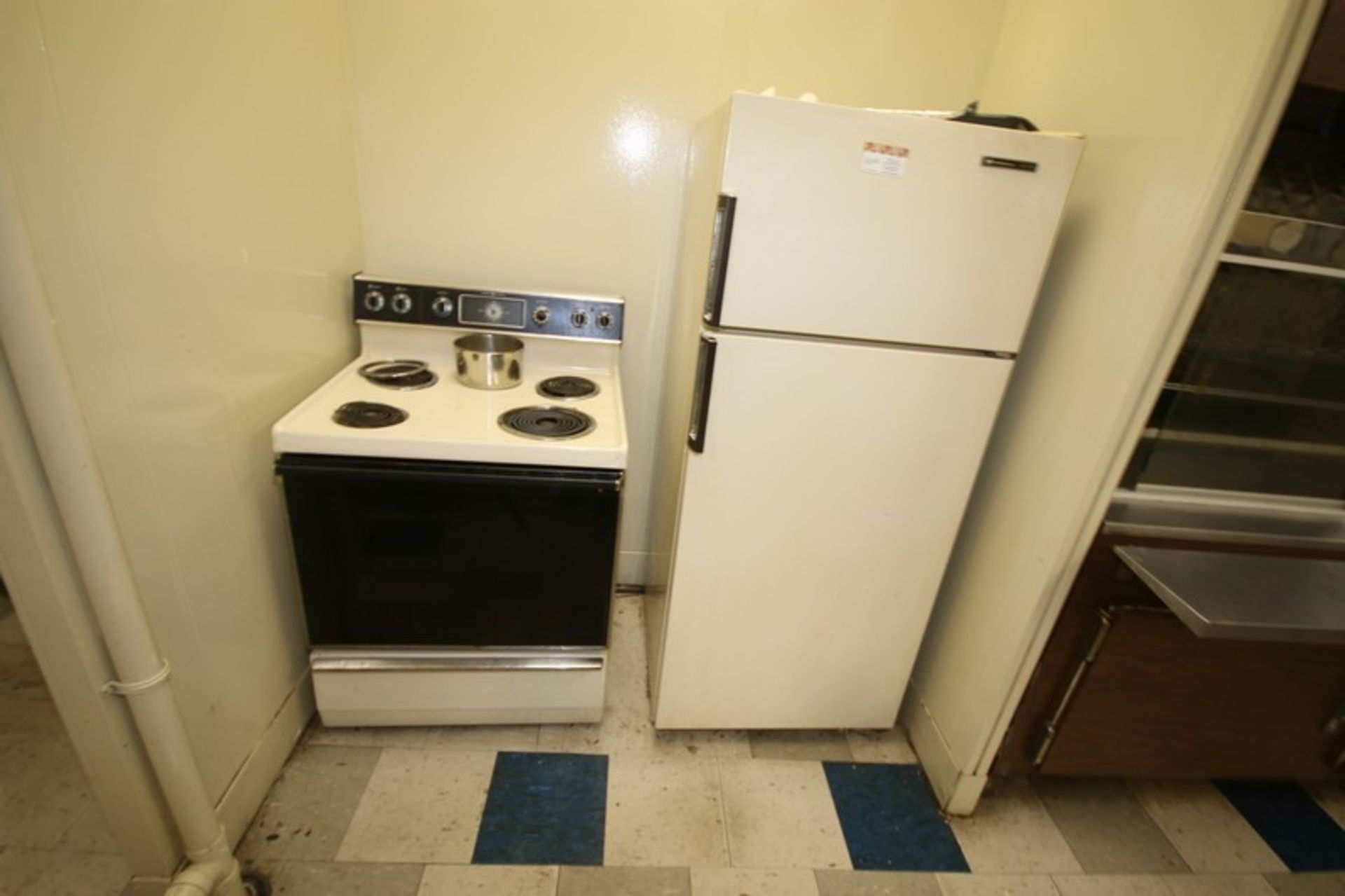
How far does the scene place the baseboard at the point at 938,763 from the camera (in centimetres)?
134

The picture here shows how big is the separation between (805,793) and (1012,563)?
2.52 feet

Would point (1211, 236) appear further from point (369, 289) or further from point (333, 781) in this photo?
point (333, 781)

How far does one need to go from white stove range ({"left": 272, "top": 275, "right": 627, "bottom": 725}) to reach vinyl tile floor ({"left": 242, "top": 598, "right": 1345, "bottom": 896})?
0.12 meters

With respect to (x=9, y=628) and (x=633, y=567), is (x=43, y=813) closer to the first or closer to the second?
(x=9, y=628)

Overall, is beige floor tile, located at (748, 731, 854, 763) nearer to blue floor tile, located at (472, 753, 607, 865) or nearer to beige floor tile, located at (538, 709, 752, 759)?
beige floor tile, located at (538, 709, 752, 759)

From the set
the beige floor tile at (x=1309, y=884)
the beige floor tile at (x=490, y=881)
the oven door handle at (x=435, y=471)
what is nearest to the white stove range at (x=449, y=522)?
the oven door handle at (x=435, y=471)

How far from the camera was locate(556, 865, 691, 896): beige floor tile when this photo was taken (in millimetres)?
1147

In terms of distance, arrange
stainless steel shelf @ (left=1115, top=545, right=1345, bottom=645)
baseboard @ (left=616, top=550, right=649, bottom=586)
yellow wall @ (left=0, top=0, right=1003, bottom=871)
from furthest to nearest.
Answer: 1. baseboard @ (left=616, top=550, right=649, bottom=586)
2. stainless steel shelf @ (left=1115, top=545, right=1345, bottom=645)
3. yellow wall @ (left=0, top=0, right=1003, bottom=871)

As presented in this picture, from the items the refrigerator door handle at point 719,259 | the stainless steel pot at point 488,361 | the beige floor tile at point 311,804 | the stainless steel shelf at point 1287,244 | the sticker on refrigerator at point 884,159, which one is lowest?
the beige floor tile at point 311,804

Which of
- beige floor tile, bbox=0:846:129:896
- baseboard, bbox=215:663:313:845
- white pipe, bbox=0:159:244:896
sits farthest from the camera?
baseboard, bbox=215:663:313:845

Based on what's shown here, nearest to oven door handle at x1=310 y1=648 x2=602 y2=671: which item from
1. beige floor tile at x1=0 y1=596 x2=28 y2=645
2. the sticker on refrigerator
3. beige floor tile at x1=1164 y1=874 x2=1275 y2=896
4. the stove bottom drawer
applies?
the stove bottom drawer

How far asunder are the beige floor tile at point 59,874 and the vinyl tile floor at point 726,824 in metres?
0.22

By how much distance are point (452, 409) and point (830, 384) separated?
2.78 feet

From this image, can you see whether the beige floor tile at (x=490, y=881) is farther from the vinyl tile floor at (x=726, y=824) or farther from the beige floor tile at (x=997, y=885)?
the beige floor tile at (x=997, y=885)
